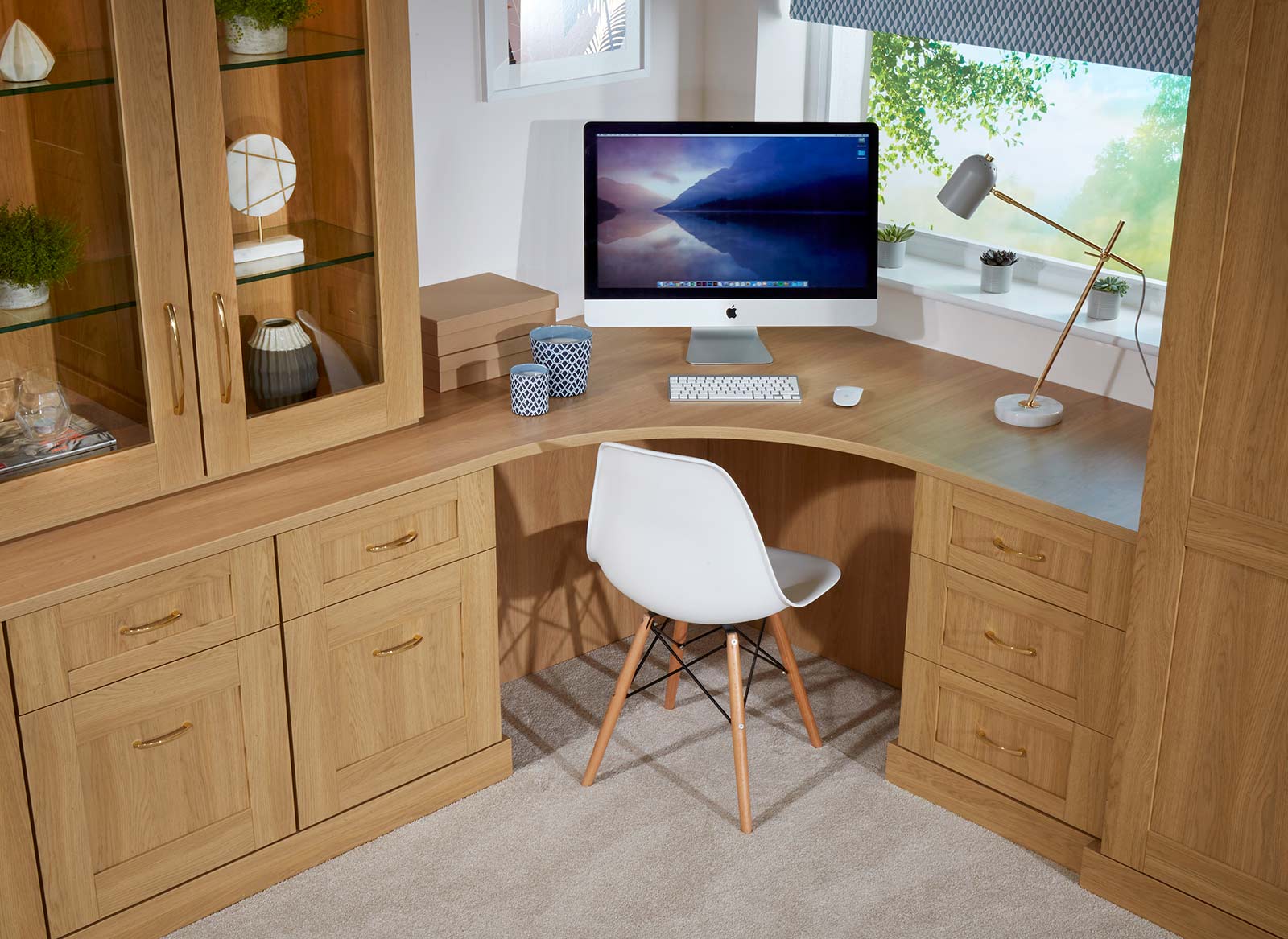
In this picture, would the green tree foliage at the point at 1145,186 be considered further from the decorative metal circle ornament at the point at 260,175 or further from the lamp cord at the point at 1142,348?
the decorative metal circle ornament at the point at 260,175

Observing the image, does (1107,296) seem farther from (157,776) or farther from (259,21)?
(157,776)

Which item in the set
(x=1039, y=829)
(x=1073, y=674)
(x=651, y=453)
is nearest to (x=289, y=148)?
(x=651, y=453)

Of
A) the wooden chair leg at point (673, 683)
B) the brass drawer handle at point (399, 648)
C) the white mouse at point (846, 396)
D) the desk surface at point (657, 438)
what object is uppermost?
the white mouse at point (846, 396)

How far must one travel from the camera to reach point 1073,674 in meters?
2.58

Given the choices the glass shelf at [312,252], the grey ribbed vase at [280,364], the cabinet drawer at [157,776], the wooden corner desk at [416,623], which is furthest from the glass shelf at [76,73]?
the cabinet drawer at [157,776]

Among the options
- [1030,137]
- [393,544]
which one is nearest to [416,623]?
[393,544]

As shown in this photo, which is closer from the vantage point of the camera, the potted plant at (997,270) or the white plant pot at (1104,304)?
the white plant pot at (1104,304)

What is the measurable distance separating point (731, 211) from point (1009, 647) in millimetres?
1087

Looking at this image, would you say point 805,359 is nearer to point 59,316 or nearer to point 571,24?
point 571,24

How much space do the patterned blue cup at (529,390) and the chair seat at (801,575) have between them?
0.54 m

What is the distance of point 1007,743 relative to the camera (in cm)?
273

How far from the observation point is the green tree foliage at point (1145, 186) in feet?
9.32

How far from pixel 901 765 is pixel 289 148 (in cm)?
170

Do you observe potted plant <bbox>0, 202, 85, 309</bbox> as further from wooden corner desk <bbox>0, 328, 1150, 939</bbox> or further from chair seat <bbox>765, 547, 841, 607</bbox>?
chair seat <bbox>765, 547, 841, 607</bbox>
